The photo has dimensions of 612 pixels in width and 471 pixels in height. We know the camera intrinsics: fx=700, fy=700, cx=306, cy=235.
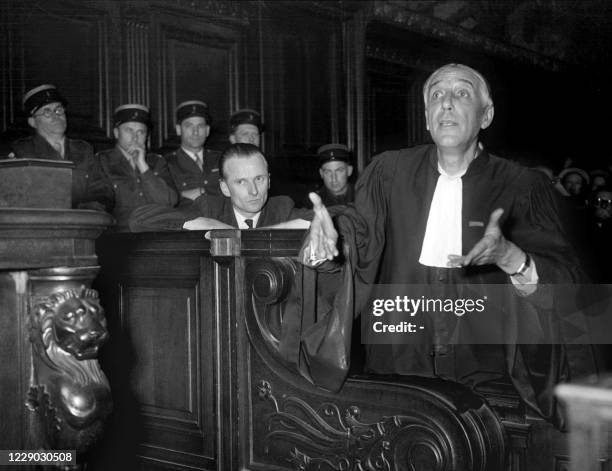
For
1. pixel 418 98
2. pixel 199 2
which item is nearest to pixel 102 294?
pixel 199 2

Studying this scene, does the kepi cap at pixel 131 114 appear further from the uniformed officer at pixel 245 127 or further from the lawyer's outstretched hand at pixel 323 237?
the lawyer's outstretched hand at pixel 323 237

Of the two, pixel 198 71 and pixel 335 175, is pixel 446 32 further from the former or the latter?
pixel 198 71

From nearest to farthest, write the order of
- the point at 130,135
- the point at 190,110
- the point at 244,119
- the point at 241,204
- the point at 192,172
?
the point at 241,204, the point at 130,135, the point at 192,172, the point at 190,110, the point at 244,119

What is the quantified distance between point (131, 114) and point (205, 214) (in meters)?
1.83

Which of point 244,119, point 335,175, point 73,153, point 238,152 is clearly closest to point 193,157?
point 244,119

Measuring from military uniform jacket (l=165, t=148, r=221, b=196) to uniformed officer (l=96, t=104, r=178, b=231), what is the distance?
0.11 meters

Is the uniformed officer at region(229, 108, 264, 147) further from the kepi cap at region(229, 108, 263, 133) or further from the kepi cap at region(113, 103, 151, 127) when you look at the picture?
the kepi cap at region(113, 103, 151, 127)

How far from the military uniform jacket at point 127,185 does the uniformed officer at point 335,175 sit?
1440mm

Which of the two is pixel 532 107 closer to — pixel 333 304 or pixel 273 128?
pixel 273 128

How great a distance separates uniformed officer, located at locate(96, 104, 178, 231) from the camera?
4.42m

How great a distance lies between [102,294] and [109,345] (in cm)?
22

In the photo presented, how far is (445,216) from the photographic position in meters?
2.57

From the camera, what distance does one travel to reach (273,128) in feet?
21.2

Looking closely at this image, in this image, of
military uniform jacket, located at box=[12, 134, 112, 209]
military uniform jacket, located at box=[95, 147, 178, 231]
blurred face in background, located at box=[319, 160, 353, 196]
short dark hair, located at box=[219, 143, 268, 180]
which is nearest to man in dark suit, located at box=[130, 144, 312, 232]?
short dark hair, located at box=[219, 143, 268, 180]
